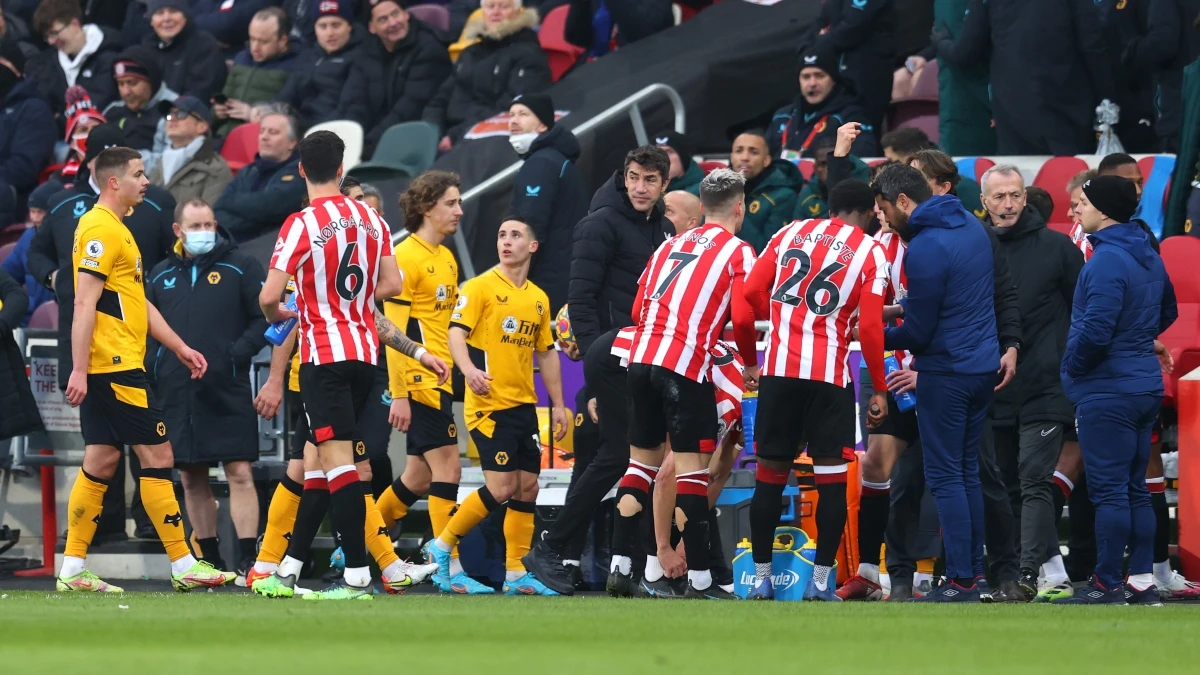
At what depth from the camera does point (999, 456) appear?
1009 cm

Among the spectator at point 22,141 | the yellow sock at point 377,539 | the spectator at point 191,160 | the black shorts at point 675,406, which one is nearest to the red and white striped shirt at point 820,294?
the black shorts at point 675,406

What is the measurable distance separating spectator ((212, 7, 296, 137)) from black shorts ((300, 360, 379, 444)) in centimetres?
788

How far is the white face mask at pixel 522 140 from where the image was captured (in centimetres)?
1177

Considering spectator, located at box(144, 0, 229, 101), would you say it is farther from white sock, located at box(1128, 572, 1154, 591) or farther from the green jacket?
white sock, located at box(1128, 572, 1154, 591)

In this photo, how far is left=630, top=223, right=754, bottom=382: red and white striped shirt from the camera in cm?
913

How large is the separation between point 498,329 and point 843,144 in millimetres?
2014

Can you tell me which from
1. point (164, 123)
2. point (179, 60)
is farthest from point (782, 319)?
point (179, 60)

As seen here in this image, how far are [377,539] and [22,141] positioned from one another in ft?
27.9

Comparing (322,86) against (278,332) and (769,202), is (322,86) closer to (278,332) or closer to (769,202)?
(769,202)

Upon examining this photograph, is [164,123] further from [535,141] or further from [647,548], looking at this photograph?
[647,548]

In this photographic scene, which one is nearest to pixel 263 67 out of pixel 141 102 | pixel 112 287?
pixel 141 102

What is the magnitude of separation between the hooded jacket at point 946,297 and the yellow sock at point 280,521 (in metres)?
3.08

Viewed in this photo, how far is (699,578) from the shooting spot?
9266 millimetres

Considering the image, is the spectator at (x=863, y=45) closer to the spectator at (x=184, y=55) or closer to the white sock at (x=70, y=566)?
the spectator at (x=184, y=55)
